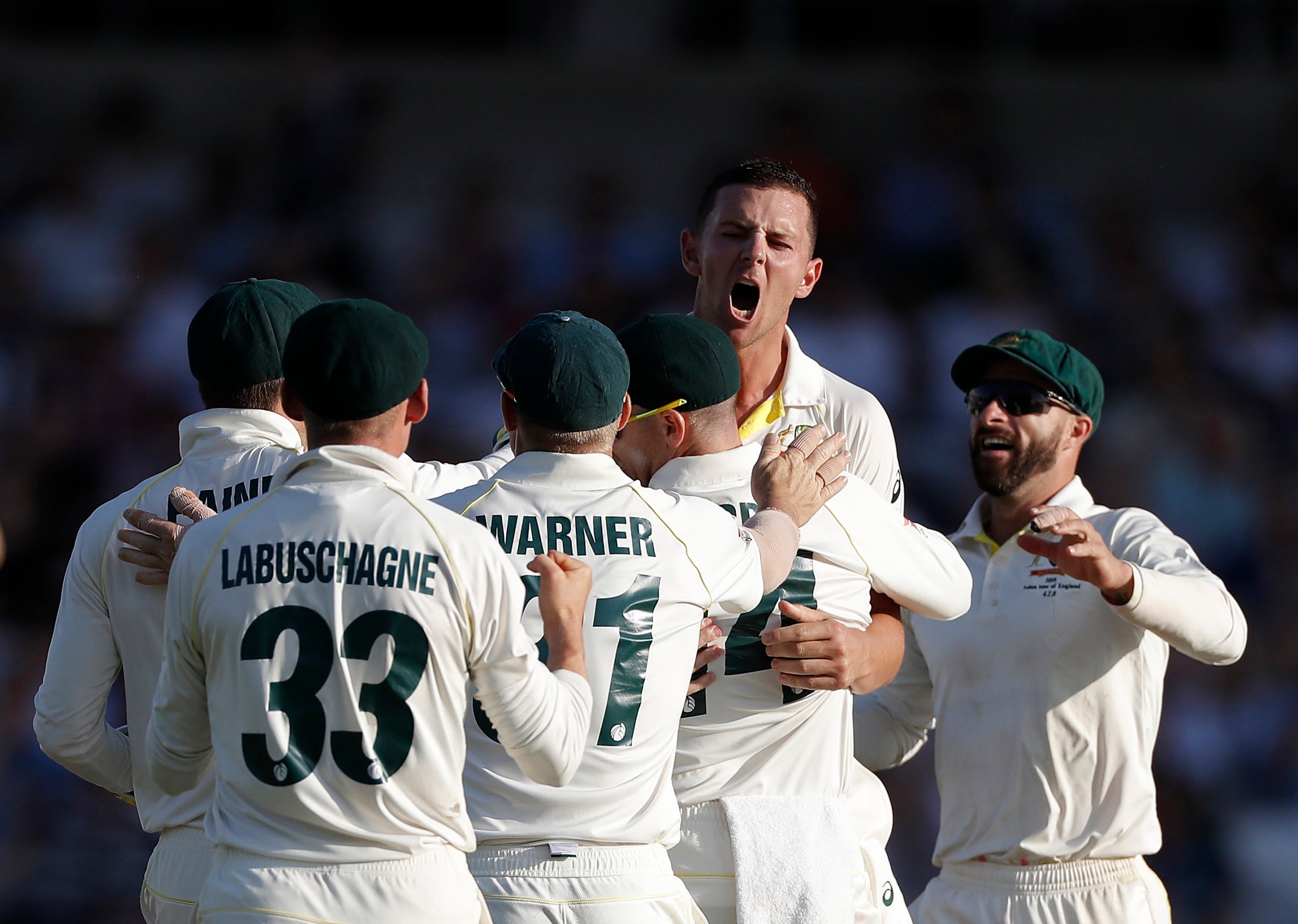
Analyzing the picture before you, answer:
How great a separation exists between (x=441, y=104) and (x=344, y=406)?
353 inches

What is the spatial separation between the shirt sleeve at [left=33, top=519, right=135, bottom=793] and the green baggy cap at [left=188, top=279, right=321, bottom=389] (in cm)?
47

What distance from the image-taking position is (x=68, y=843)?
852cm

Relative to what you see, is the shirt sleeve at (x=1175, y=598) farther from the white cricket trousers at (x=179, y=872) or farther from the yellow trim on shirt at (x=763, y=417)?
the white cricket trousers at (x=179, y=872)

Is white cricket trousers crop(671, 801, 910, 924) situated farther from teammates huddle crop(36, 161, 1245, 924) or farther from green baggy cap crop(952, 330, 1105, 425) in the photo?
green baggy cap crop(952, 330, 1105, 425)

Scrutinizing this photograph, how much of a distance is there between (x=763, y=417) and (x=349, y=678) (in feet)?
7.43

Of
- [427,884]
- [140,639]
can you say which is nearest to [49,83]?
[140,639]

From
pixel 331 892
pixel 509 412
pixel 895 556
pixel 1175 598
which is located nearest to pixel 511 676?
pixel 331 892

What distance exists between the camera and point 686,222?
37.2 ft

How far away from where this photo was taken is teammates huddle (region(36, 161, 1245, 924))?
3059 millimetres

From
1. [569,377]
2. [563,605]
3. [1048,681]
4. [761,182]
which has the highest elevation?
[761,182]

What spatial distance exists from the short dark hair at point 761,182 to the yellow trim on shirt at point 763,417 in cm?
61

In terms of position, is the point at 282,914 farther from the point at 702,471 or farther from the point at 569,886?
the point at 702,471

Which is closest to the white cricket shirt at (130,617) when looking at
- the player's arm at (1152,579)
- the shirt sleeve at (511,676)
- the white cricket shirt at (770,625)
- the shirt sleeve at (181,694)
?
the shirt sleeve at (181,694)

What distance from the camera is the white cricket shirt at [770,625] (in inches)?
161
